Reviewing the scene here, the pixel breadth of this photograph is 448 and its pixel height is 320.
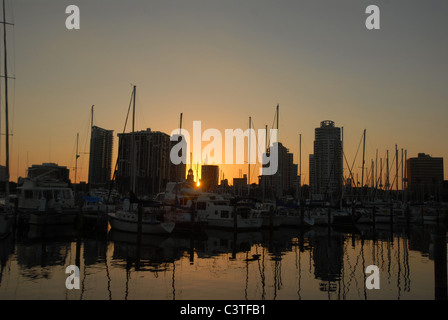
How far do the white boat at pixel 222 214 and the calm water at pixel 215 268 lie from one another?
7.61 metres

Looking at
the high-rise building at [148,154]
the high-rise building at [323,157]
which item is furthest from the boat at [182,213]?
the high-rise building at [323,157]

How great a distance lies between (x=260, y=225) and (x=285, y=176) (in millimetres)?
111904

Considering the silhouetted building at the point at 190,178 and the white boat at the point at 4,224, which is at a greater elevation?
the silhouetted building at the point at 190,178

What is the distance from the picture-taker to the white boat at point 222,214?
A: 144ft

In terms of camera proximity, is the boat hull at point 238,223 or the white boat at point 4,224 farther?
the boat hull at point 238,223

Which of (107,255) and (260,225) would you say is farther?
(260,225)

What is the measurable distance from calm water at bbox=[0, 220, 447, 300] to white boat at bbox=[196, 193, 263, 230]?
761 centimetres

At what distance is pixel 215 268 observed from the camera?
22688mm

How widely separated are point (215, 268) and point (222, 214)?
22.3 m

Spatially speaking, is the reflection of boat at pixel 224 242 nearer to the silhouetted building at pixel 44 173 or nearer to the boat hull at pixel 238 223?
the boat hull at pixel 238 223

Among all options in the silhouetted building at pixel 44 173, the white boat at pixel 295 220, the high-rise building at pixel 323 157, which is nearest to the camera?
the silhouetted building at pixel 44 173

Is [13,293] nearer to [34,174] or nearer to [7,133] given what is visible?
[7,133]
